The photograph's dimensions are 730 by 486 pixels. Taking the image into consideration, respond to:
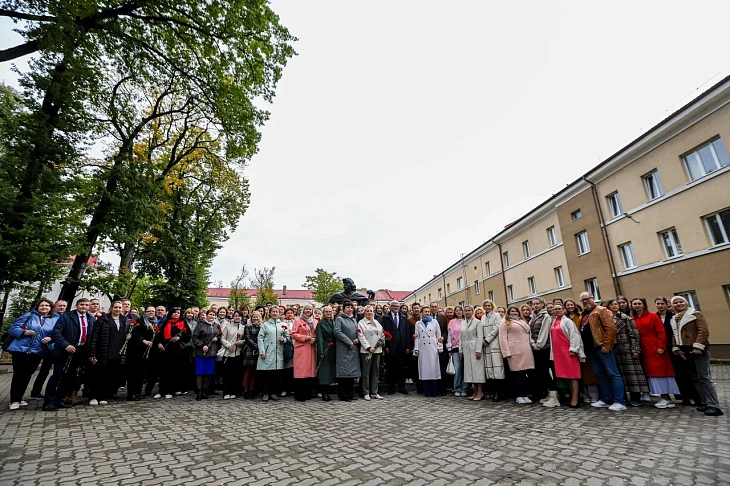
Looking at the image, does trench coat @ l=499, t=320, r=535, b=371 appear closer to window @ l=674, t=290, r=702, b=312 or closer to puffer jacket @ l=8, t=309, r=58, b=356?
puffer jacket @ l=8, t=309, r=58, b=356

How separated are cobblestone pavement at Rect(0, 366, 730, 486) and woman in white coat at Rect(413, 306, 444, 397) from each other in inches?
59.5

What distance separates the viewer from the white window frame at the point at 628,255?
17.5 meters

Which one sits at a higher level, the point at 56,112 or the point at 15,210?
the point at 56,112

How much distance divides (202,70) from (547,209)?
2259cm

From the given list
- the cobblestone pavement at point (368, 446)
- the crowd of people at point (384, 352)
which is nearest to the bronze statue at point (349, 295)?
the crowd of people at point (384, 352)

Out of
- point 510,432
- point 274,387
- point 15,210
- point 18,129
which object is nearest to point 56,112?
point 18,129

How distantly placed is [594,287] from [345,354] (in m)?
18.7

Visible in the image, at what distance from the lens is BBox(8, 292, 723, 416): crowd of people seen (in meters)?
6.34

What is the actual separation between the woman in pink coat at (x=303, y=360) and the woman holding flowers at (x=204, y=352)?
1.97 meters

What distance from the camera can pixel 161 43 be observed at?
1240 cm

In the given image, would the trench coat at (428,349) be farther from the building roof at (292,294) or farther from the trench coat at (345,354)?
the building roof at (292,294)

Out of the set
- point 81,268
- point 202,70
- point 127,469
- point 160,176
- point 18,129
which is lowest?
point 127,469

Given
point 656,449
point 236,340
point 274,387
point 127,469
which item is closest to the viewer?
point 127,469

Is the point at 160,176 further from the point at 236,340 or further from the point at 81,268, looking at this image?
the point at 236,340
